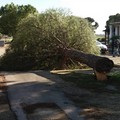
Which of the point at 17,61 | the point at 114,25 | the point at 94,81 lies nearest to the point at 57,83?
the point at 94,81

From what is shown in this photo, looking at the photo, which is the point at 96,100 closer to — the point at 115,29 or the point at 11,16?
the point at 115,29

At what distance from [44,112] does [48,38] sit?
11.3m

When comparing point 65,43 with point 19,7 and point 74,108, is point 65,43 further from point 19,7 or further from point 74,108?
point 19,7

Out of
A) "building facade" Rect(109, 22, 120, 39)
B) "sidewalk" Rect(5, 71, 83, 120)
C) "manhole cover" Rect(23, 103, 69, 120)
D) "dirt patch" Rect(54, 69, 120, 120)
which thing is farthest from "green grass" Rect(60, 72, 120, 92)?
"building facade" Rect(109, 22, 120, 39)

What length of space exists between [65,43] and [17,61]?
8.70ft

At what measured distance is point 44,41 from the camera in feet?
67.1

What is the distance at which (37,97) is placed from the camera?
1124 cm

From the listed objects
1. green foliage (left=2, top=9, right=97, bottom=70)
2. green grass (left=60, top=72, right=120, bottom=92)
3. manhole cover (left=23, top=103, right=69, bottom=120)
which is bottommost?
manhole cover (left=23, top=103, right=69, bottom=120)

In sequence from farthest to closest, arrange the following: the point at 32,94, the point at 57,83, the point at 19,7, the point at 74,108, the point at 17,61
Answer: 1. the point at 19,7
2. the point at 17,61
3. the point at 57,83
4. the point at 32,94
5. the point at 74,108

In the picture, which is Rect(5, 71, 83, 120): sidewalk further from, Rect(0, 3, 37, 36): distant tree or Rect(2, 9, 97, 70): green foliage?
Rect(0, 3, 37, 36): distant tree

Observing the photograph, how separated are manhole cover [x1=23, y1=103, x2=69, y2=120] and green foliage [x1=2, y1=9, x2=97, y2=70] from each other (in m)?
10.1

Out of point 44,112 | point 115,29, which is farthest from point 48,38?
point 115,29

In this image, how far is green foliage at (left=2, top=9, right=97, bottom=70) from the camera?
20234 mm

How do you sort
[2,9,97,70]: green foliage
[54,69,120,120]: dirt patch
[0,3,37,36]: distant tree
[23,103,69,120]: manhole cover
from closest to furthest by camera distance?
[23,103,69,120]: manhole cover, [54,69,120,120]: dirt patch, [2,9,97,70]: green foliage, [0,3,37,36]: distant tree
